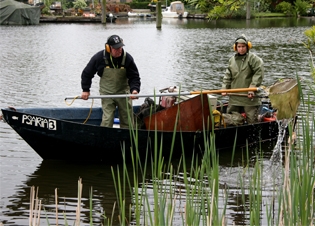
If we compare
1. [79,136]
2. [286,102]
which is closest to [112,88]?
[79,136]

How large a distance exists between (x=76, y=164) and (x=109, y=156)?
524 mm

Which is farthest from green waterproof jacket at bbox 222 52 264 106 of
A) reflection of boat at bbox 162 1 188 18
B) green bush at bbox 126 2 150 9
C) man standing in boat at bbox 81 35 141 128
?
green bush at bbox 126 2 150 9

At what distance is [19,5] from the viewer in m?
61.4

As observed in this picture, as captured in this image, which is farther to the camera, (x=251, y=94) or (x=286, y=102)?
(x=251, y=94)

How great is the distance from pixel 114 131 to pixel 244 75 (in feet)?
7.83

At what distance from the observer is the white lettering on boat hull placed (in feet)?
32.3

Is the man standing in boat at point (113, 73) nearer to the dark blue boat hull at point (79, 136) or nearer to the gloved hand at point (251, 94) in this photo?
the dark blue boat hull at point (79, 136)

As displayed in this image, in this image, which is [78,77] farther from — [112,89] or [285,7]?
[285,7]

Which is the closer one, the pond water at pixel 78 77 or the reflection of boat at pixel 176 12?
the pond water at pixel 78 77

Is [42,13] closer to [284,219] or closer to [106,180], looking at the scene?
[106,180]

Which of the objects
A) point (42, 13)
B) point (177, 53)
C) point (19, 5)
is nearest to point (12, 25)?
point (19, 5)

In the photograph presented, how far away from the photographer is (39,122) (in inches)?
392

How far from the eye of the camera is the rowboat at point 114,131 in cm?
998

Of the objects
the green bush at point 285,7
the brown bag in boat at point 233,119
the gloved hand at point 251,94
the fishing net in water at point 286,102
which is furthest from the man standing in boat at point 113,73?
the fishing net in water at point 286,102
